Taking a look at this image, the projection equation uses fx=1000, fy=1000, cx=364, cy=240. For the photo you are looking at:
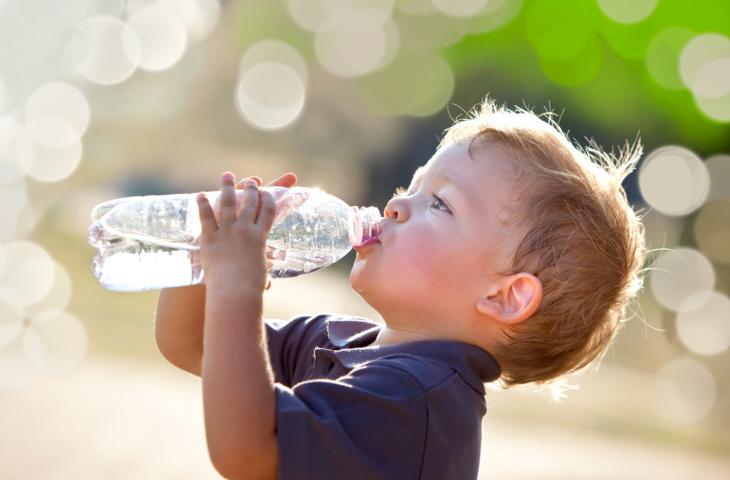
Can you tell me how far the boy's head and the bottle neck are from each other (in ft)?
0.09

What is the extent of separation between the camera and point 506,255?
6.87 feet

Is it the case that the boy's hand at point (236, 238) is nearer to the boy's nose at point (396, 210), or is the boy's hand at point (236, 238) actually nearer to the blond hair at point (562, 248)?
the boy's nose at point (396, 210)

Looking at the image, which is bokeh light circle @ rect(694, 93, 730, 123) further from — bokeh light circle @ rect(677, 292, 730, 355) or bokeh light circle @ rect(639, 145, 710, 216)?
bokeh light circle @ rect(677, 292, 730, 355)

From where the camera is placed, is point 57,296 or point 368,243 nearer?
point 368,243

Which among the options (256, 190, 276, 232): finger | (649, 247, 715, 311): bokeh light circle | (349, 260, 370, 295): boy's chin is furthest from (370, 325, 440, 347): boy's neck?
(649, 247, 715, 311): bokeh light circle

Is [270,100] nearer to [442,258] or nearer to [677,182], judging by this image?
[677,182]

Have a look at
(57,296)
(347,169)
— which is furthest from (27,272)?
(347,169)

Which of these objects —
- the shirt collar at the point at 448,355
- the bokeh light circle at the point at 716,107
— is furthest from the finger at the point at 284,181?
the bokeh light circle at the point at 716,107

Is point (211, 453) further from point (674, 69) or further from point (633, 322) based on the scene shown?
point (674, 69)

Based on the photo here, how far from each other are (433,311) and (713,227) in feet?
25.5

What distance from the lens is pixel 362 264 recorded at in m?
2.11

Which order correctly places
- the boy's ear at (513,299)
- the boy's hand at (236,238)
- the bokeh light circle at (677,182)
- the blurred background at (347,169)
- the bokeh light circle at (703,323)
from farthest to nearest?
the bokeh light circle at (677,182) < the bokeh light circle at (703,323) < the blurred background at (347,169) < the boy's ear at (513,299) < the boy's hand at (236,238)

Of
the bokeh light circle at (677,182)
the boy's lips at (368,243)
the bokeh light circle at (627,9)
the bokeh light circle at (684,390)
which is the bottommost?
the bokeh light circle at (684,390)

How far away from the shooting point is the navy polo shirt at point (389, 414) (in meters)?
1.66
